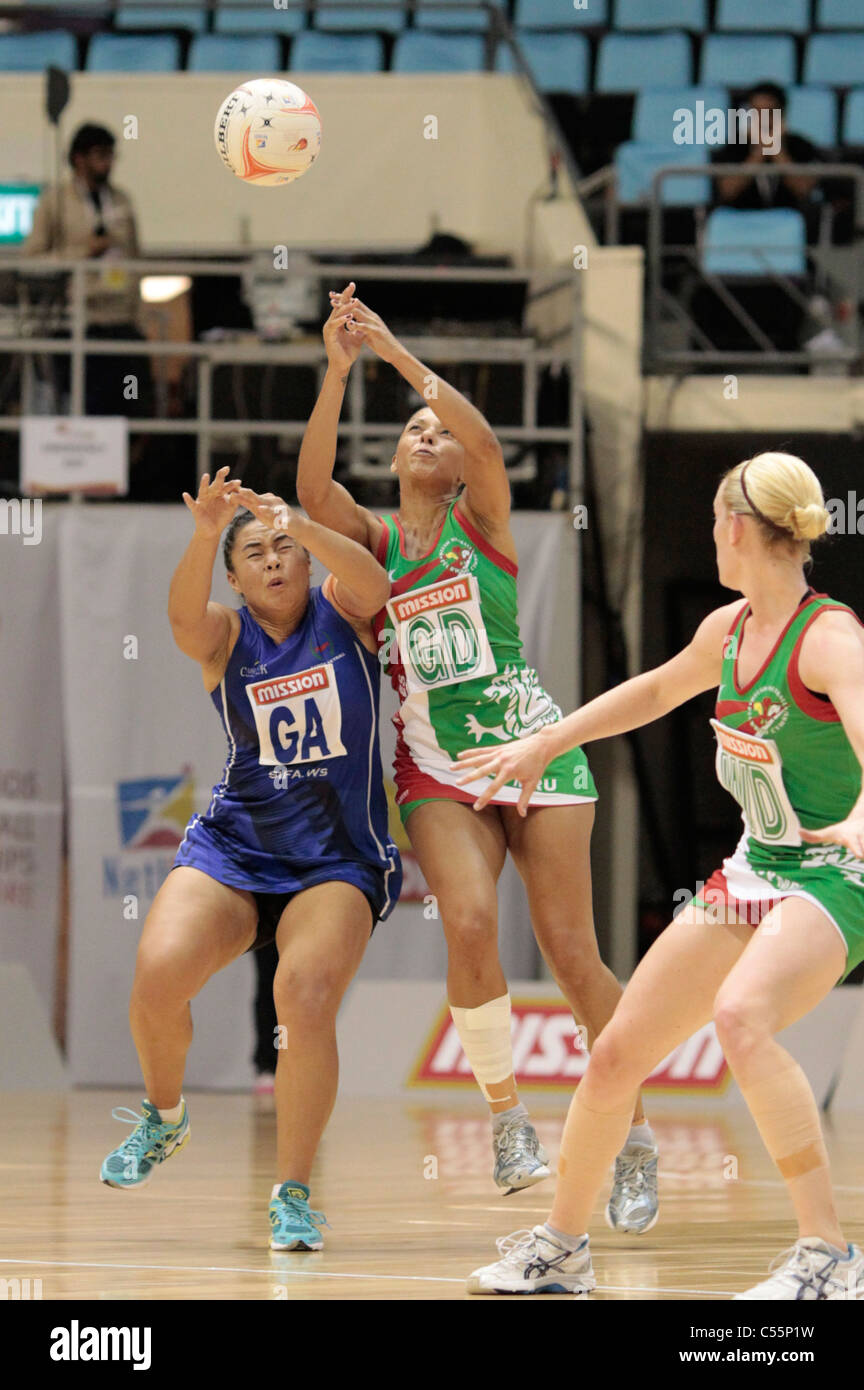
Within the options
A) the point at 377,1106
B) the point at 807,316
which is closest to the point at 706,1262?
the point at 377,1106

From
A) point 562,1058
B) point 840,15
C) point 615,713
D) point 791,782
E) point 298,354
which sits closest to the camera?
point 791,782

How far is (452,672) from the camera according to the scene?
185 inches

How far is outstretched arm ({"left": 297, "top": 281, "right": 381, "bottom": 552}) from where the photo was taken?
180 inches

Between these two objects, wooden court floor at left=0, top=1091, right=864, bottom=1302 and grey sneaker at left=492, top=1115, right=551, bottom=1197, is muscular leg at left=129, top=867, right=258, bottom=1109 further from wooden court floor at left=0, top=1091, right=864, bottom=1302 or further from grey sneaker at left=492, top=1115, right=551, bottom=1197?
grey sneaker at left=492, top=1115, right=551, bottom=1197

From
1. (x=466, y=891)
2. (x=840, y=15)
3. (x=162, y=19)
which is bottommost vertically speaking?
(x=466, y=891)

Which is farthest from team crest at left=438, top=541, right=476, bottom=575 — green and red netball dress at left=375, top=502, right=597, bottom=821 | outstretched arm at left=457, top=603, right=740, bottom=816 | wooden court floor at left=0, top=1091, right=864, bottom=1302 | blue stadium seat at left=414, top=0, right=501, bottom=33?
blue stadium seat at left=414, top=0, right=501, bottom=33

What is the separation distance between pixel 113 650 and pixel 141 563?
0.44 metres

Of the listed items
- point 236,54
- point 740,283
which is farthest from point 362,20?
point 740,283

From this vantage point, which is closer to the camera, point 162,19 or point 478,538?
point 478,538

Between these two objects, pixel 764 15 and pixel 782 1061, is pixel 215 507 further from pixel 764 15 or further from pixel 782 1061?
pixel 764 15

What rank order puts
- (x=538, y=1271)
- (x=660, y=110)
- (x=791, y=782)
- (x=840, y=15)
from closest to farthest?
(x=791, y=782) < (x=538, y=1271) < (x=660, y=110) < (x=840, y=15)

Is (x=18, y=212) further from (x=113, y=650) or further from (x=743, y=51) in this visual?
(x=743, y=51)

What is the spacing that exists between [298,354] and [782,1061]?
6228 millimetres

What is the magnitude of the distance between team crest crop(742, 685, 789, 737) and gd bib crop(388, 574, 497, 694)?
127 centimetres
